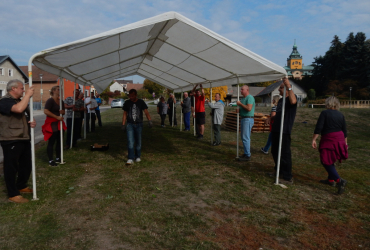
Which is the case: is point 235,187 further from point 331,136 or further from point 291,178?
point 331,136

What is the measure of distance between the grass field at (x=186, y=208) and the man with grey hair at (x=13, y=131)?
36 cm

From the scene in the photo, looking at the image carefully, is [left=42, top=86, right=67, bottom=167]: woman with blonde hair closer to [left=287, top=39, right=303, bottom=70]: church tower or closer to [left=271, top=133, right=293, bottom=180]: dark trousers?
[left=271, top=133, right=293, bottom=180]: dark trousers

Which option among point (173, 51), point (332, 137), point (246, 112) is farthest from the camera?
point (173, 51)

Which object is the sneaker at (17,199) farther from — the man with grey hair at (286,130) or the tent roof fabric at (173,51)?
the man with grey hair at (286,130)

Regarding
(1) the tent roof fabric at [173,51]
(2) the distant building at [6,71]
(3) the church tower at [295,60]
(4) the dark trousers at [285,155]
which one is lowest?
Answer: (4) the dark trousers at [285,155]

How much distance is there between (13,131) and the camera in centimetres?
432

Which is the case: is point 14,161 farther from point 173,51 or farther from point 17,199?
point 173,51

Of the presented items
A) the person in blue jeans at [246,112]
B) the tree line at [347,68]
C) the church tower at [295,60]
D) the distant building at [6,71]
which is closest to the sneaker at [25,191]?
the person in blue jeans at [246,112]

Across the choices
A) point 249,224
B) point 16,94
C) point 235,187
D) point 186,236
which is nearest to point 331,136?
point 235,187

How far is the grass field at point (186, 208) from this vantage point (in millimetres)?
3262

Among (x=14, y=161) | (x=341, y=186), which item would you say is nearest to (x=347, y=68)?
(x=341, y=186)

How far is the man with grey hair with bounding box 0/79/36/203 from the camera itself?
13.8ft

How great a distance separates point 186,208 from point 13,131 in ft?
9.68

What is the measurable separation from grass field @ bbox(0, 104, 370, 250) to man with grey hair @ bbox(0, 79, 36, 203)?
36cm
